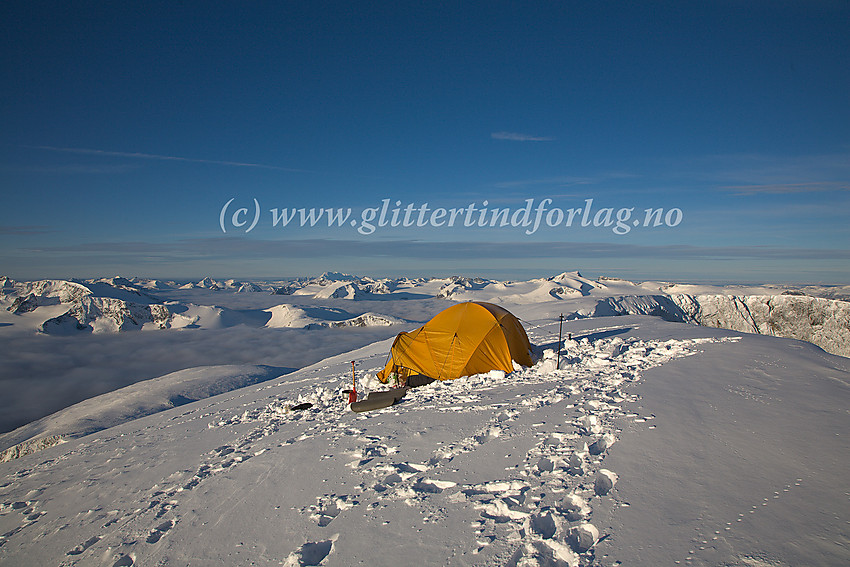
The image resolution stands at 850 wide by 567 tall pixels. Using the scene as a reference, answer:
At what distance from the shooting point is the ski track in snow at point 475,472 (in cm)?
428

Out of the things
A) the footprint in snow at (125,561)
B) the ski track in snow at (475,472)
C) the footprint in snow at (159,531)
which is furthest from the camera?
the footprint in snow at (159,531)

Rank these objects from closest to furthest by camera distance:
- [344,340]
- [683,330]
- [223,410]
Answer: [223,410] → [683,330] → [344,340]

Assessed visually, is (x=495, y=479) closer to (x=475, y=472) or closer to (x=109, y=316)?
(x=475, y=472)

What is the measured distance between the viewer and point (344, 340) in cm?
8744

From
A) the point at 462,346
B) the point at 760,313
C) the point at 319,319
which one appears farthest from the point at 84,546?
the point at 319,319

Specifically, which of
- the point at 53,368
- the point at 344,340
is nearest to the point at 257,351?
the point at 344,340

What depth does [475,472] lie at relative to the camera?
222 inches

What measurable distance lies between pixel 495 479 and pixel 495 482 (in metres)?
0.10

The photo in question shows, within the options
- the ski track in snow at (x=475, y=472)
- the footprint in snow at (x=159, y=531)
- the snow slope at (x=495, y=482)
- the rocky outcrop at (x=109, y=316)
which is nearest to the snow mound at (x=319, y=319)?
the rocky outcrop at (x=109, y=316)

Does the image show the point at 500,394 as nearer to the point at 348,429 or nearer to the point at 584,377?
the point at 584,377

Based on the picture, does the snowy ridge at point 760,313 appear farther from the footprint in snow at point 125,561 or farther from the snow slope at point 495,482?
the footprint in snow at point 125,561

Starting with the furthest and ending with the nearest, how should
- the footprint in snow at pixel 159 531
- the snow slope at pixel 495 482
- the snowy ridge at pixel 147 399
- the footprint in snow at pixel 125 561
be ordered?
the snowy ridge at pixel 147 399, the footprint in snow at pixel 159 531, the footprint in snow at pixel 125 561, the snow slope at pixel 495 482

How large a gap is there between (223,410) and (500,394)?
905 cm

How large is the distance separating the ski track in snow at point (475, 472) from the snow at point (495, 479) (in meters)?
0.03
